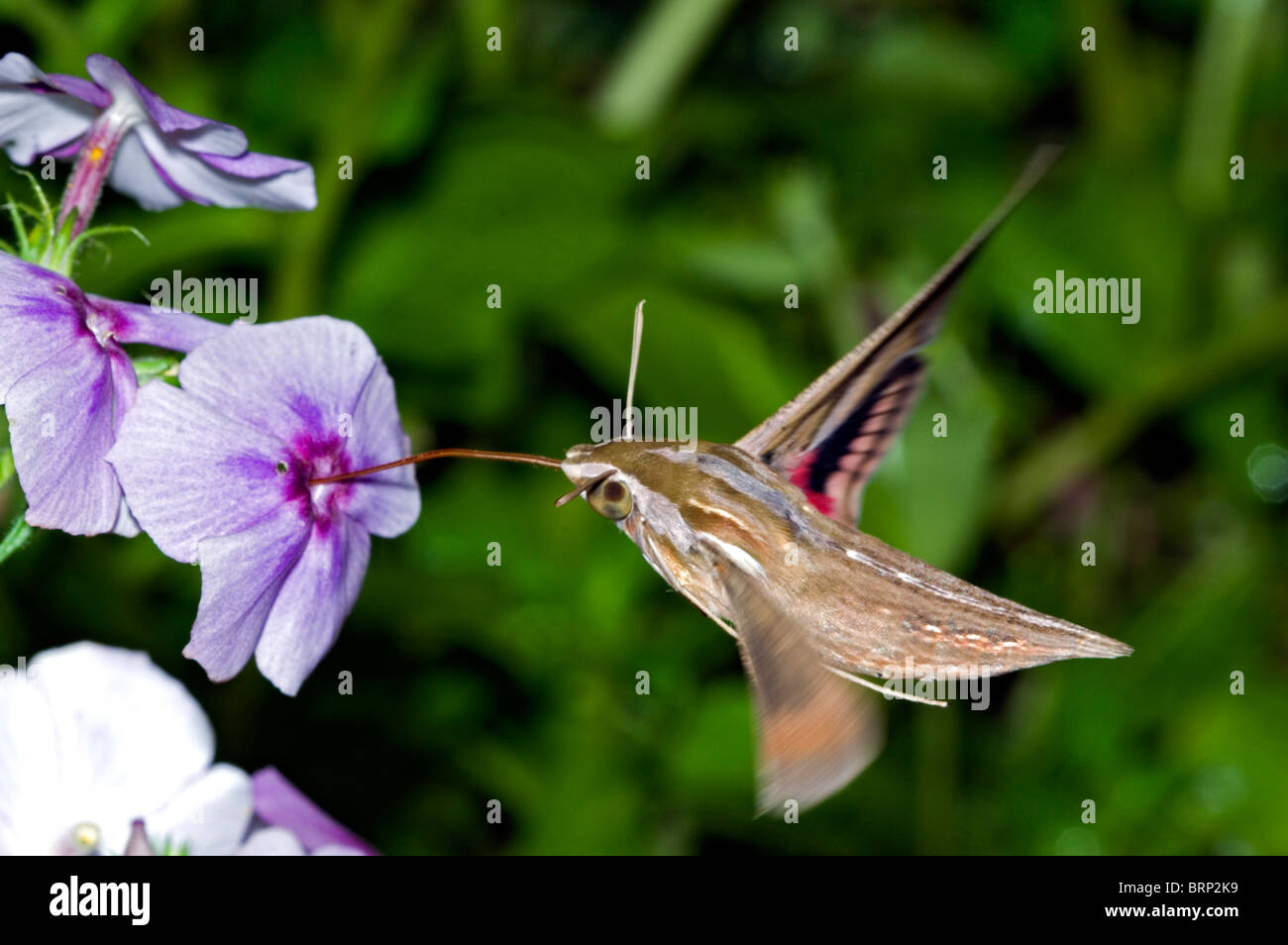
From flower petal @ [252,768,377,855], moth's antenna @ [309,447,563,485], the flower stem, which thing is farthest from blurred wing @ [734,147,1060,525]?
the flower stem

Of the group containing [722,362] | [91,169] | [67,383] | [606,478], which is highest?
[722,362]

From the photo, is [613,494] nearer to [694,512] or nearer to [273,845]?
[694,512]

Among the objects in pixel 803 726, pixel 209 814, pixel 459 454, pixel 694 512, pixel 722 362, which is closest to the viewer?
pixel 803 726

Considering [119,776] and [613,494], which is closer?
[613,494]

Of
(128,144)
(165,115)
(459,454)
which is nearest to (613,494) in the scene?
(459,454)

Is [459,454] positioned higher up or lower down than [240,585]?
higher up

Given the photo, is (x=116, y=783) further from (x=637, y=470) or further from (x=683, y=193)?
(x=683, y=193)

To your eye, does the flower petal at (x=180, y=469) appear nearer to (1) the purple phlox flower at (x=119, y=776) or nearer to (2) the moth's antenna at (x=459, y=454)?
(2) the moth's antenna at (x=459, y=454)

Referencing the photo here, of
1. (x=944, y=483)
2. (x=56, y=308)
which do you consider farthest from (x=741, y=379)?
(x=56, y=308)
